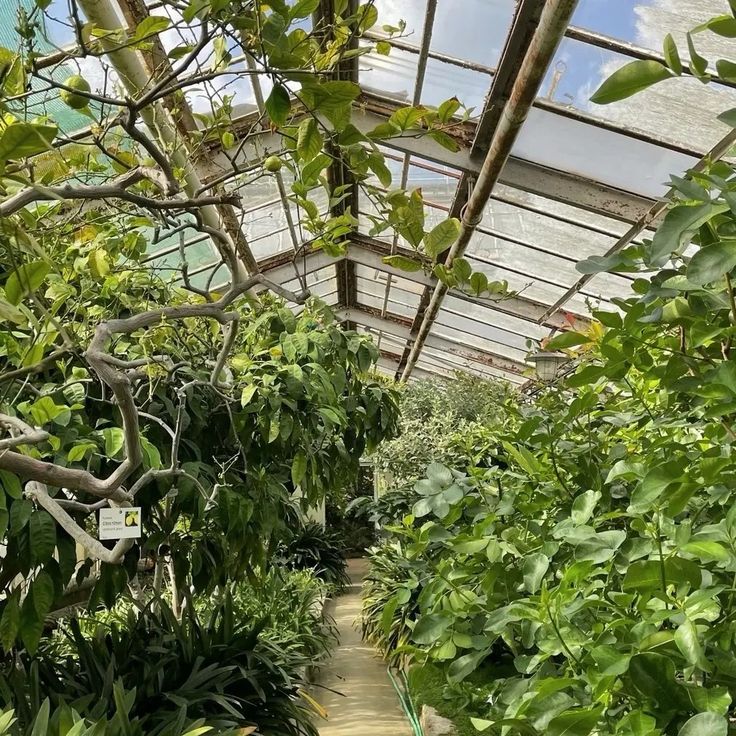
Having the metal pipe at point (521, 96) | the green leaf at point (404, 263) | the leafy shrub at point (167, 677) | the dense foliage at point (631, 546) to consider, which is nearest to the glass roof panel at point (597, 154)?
the metal pipe at point (521, 96)

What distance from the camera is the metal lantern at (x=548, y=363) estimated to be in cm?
622

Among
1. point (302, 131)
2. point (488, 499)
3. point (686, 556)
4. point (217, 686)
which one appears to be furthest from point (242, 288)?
point (217, 686)

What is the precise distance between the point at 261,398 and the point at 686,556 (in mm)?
1935

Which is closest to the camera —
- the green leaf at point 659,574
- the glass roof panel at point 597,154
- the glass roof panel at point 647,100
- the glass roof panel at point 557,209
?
the green leaf at point 659,574

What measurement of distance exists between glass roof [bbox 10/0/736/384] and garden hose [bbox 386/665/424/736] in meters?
2.05

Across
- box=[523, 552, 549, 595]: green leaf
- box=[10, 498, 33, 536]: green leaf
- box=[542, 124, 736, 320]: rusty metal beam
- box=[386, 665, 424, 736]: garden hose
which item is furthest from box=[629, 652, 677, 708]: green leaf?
box=[386, 665, 424, 736]: garden hose

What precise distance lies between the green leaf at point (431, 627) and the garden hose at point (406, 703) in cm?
250

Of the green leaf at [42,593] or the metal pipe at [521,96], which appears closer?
the green leaf at [42,593]

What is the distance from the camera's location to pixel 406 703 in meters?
4.52

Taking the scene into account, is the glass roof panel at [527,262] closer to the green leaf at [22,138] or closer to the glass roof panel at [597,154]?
the glass roof panel at [597,154]

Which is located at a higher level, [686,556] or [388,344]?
[388,344]

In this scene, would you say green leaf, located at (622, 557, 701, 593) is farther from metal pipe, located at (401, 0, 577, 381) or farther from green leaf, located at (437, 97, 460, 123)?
metal pipe, located at (401, 0, 577, 381)

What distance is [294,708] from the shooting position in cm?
340

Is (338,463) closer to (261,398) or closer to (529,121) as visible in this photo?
(261,398)
